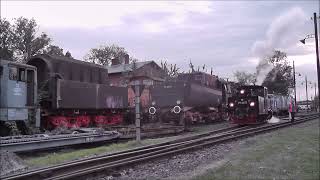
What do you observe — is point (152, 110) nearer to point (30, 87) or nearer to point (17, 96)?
point (30, 87)

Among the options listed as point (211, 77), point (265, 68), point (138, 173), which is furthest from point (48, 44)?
point (138, 173)

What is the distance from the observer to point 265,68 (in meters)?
50.7

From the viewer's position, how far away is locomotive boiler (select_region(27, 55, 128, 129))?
2062 centimetres

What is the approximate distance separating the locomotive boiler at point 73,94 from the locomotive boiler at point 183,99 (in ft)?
8.51

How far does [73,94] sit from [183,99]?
738cm

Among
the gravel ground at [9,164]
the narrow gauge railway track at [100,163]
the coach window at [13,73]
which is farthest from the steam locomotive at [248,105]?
the gravel ground at [9,164]

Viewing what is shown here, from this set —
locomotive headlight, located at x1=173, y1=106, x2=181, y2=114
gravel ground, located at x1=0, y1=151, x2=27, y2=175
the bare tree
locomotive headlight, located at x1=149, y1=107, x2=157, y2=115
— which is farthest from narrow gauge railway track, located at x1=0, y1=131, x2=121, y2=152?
the bare tree

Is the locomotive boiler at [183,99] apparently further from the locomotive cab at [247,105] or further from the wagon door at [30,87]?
the wagon door at [30,87]

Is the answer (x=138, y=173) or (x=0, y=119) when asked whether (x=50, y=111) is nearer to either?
(x=0, y=119)

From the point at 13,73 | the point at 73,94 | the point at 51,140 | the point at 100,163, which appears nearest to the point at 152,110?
the point at 73,94

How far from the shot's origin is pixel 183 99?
26.2 m

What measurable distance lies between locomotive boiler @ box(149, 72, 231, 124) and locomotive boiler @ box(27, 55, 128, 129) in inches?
102

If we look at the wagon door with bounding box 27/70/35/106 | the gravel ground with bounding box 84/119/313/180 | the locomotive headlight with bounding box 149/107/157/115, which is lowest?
the gravel ground with bounding box 84/119/313/180

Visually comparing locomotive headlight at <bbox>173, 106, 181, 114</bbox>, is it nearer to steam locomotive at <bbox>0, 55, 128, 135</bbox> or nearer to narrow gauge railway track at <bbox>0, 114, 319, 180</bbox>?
steam locomotive at <bbox>0, 55, 128, 135</bbox>
